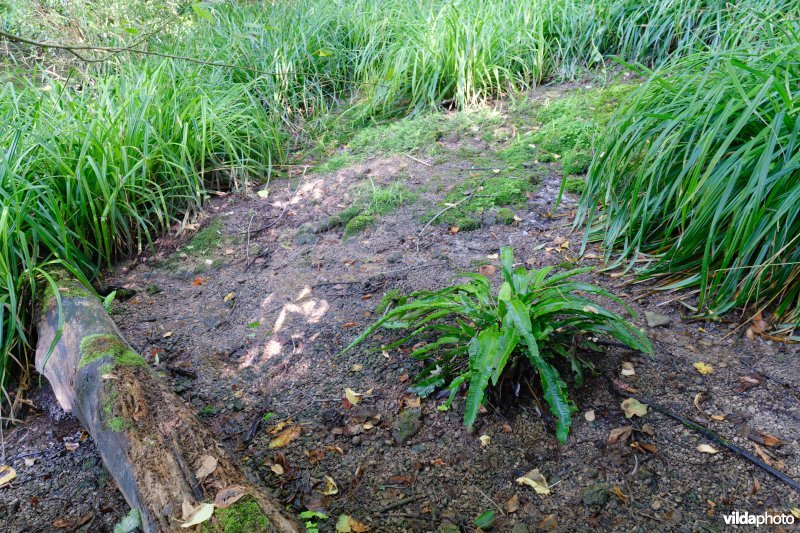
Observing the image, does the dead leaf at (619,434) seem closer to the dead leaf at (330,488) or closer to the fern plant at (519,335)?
the fern plant at (519,335)

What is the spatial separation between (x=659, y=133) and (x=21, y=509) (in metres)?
2.99

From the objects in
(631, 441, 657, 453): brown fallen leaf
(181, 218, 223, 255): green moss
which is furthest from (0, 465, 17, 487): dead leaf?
(631, 441, 657, 453): brown fallen leaf

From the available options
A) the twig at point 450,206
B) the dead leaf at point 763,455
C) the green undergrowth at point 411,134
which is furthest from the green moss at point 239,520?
the green undergrowth at point 411,134

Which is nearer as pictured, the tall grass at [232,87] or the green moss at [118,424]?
the green moss at [118,424]

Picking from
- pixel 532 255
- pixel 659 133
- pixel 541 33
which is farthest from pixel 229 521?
pixel 541 33

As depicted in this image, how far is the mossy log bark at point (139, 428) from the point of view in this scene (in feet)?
4.85

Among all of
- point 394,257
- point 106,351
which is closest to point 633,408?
point 394,257

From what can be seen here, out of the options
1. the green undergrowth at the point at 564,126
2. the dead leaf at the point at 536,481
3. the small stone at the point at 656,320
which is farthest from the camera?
the green undergrowth at the point at 564,126

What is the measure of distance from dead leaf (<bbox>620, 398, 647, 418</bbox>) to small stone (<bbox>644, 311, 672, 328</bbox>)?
440 millimetres

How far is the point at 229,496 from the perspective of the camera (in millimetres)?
1462

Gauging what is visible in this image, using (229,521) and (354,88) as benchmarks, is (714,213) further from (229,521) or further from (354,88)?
(354,88)

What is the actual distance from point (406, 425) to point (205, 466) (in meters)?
0.72

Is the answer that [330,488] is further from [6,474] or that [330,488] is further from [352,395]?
[6,474]

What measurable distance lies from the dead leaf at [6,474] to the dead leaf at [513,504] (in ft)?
5.64
